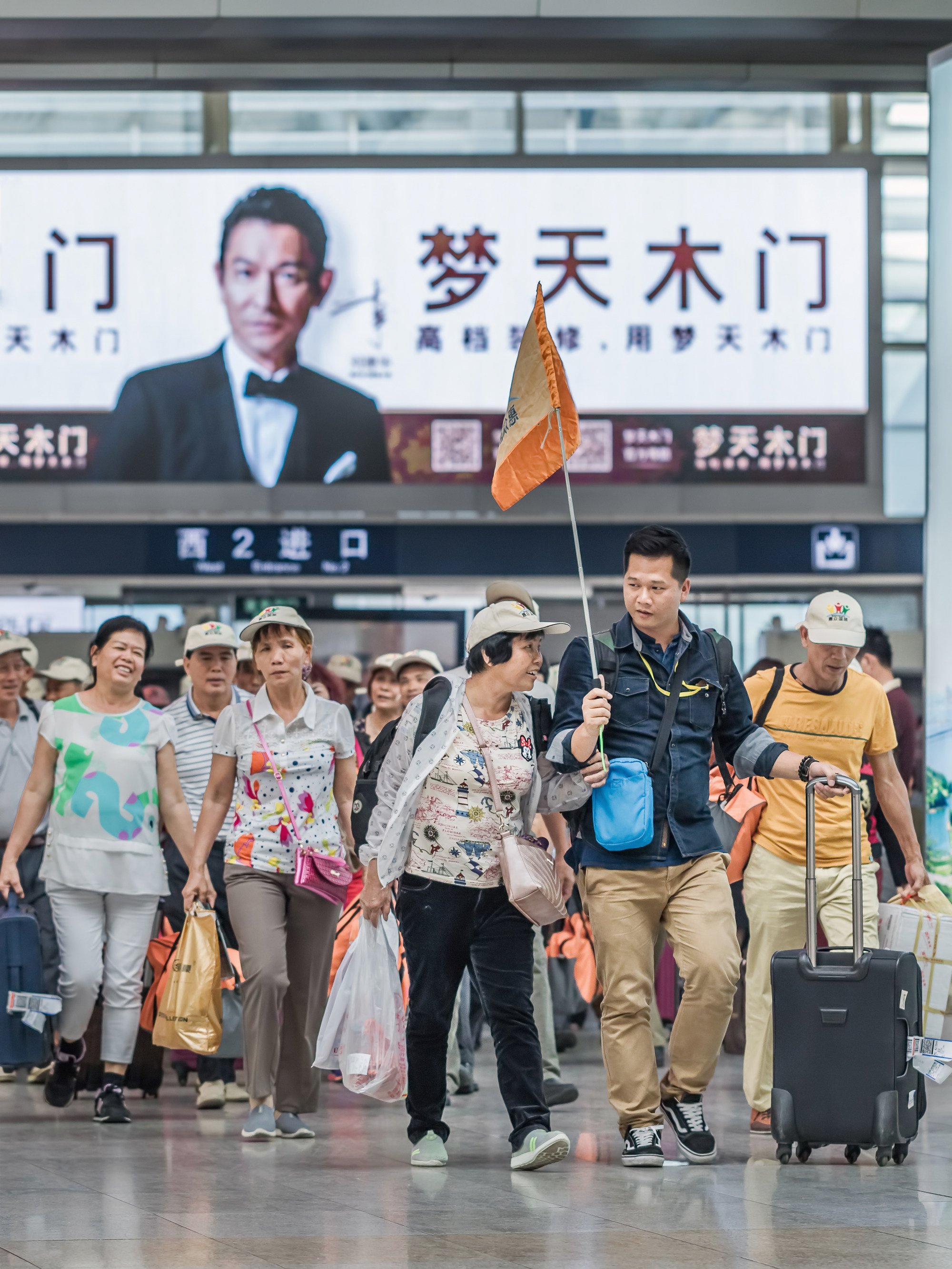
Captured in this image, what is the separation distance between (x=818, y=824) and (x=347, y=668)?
17.4ft

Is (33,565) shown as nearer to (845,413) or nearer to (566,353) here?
(566,353)

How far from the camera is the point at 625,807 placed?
5.94 metres

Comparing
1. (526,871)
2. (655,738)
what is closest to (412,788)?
(526,871)

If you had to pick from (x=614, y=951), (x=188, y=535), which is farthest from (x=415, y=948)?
(x=188, y=535)

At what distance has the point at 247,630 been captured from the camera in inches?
278

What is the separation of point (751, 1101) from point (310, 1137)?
60.3 inches

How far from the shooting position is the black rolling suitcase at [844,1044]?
235 inches

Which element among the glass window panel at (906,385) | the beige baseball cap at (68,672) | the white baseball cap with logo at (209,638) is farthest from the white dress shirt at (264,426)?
the white baseball cap with logo at (209,638)

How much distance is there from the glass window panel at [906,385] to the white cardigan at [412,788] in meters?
7.40

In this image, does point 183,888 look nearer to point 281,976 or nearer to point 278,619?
point 281,976

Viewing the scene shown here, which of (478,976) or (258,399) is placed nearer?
(478,976)

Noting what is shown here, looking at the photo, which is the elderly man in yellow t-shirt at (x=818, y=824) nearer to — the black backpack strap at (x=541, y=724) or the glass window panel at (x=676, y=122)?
the black backpack strap at (x=541, y=724)

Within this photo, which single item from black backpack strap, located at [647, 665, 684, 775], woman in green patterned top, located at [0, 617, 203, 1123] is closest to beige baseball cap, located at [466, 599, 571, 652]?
black backpack strap, located at [647, 665, 684, 775]

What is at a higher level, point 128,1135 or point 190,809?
point 190,809
